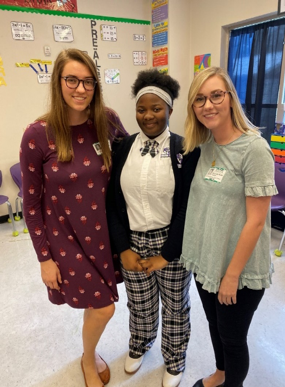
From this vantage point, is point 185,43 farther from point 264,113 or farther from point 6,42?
point 6,42

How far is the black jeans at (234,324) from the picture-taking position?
108 centimetres

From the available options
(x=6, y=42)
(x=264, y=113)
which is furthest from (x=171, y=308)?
(x=6, y=42)

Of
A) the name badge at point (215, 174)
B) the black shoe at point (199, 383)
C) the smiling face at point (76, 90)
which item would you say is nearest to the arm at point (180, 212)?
the name badge at point (215, 174)

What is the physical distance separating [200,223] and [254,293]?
12.7 inches

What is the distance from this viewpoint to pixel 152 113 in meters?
1.16

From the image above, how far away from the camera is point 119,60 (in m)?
3.79

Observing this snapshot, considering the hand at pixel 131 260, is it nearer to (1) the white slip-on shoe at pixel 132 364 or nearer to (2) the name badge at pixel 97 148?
(2) the name badge at pixel 97 148

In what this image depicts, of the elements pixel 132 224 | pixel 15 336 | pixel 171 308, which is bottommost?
pixel 15 336

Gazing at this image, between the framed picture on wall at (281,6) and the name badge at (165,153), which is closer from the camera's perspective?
the name badge at (165,153)

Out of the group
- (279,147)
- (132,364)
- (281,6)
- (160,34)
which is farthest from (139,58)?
(132,364)

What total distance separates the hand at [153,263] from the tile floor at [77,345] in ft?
2.34

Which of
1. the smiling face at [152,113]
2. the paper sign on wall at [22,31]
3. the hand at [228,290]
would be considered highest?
the paper sign on wall at [22,31]

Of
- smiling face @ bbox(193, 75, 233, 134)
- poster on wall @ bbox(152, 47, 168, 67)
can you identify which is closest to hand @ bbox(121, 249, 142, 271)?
smiling face @ bbox(193, 75, 233, 134)

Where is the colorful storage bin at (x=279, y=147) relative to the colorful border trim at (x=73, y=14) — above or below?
below
